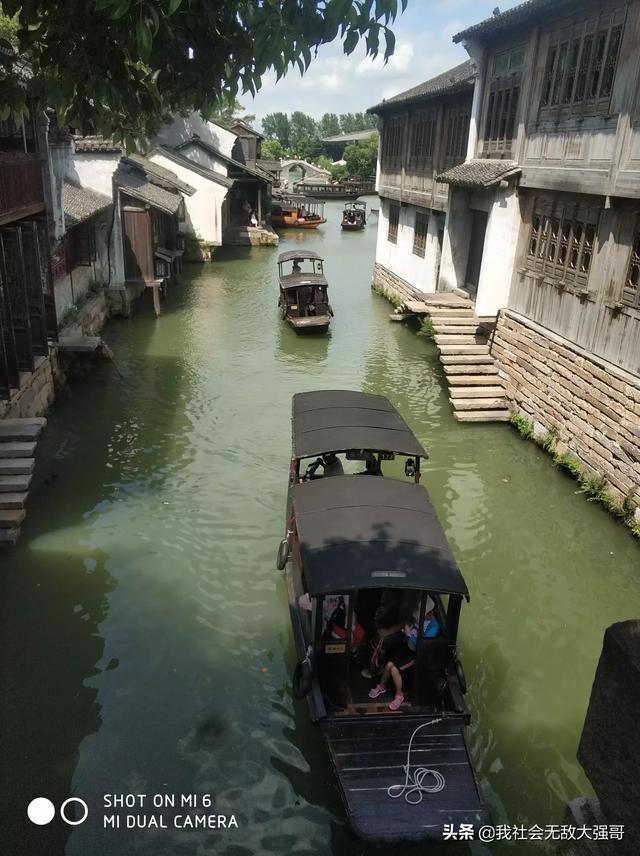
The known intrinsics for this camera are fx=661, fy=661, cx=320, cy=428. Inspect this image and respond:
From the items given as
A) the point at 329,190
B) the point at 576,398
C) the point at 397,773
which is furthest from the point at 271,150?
the point at 397,773

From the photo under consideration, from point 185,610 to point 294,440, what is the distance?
2.75 m

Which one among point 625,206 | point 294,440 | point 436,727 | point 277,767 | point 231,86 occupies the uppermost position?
point 231,86

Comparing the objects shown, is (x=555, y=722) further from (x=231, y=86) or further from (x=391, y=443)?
(x=231, y=86)

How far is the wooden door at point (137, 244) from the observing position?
23.6 m

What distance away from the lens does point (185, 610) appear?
888 cm

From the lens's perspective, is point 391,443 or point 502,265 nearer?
point 391,443

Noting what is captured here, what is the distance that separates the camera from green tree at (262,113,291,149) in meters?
134

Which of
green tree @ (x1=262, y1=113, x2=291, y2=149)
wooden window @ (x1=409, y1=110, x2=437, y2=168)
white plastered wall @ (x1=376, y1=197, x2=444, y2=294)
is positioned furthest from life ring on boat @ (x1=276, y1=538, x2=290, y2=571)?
green tree @ (x1=262, y1=113, x2=291, y2=149)

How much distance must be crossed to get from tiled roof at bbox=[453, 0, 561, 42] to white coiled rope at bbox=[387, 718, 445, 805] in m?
13.4

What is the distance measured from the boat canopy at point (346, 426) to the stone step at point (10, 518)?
14.2ft

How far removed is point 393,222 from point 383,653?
894 inches

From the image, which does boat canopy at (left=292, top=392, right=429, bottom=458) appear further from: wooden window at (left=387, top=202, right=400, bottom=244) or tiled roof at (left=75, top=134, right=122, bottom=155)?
wooden window at (left=387, top=202, right=400, bottom=244)

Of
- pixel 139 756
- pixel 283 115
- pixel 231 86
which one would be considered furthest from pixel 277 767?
pixel 283 115

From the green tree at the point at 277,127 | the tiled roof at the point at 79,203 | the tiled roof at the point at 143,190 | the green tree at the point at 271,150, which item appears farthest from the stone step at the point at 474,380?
the green tree at the point at 277,127
